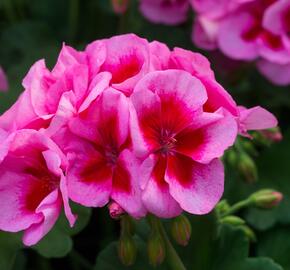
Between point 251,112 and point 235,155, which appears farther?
point 235,155

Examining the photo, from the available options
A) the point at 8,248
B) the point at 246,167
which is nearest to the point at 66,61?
the point at 8,248

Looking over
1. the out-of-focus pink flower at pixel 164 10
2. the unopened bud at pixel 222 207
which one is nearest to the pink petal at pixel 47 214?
the unopened bud at pixel 222 207

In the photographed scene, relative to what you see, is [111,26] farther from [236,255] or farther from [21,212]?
[21,212]

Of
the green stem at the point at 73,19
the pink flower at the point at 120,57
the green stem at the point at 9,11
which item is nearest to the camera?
the pink flower at the point at 120,57

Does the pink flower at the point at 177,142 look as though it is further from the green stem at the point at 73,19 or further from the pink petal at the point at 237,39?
the green stem at the point at 73,19

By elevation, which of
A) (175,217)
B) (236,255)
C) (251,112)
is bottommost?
(236,255)

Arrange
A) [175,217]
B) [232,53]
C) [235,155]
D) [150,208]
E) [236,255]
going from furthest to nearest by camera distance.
A: 1. [232,53]
2. [235,155]
3. [236,255]
4. [175,217]
5. [150,208]

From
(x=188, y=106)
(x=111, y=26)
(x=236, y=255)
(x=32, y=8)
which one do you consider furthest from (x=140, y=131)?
(x=32, y=8)
